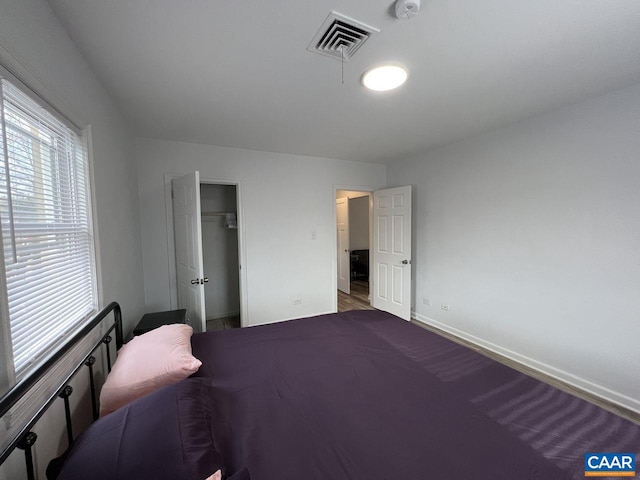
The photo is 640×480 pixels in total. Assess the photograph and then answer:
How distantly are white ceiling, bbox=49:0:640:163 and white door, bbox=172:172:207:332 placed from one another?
661 mm

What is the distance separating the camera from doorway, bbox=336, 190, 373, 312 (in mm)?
4895

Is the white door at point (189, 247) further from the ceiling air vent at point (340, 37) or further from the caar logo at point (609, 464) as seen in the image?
the caar logo at point (609, 464)

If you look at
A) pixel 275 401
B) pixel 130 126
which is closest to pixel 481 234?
pixel 275 401

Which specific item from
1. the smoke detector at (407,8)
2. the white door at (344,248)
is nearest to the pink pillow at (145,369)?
the smoke detector at (407,8)

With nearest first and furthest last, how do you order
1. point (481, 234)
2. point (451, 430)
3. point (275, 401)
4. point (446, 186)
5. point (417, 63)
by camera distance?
point (451, 430) → point (275, 401) → point (417, 63) → point (481, 234) → point (446, 186)

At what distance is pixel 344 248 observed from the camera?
18.1ft

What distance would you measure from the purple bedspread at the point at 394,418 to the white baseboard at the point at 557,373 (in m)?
1.55

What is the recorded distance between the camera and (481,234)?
9.80ft

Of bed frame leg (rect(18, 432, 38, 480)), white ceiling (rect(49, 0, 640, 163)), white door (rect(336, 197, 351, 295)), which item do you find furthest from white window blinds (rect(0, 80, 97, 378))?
white door (rect(336, 197, 351, 295))

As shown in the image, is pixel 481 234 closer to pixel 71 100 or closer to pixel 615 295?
pixel 615 295

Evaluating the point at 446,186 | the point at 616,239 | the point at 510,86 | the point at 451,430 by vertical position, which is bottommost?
the point at 451,430

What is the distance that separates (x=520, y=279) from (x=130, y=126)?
4333 millimetres

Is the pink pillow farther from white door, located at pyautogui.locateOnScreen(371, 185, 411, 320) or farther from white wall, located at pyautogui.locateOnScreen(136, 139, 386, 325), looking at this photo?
white door, located at pyautogui.locateOnScreen(371, 185, 411, 320)

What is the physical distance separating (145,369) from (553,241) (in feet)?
10.8
